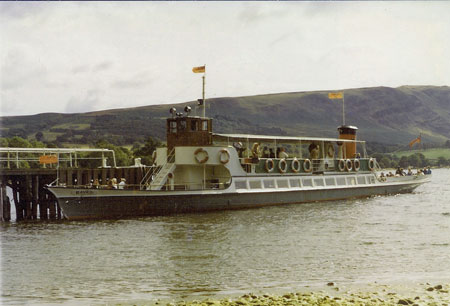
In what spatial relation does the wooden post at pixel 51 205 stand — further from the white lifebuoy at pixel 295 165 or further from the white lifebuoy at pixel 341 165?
the white lifebuoy at pixel 341 165

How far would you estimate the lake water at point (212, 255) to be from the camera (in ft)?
59.9

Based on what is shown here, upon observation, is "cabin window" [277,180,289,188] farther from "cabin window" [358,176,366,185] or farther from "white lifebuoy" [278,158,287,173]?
"cabin window" [358,176,366,185]

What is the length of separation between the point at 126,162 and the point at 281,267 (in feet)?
269

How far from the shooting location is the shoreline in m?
14.6

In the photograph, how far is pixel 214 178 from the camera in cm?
4328

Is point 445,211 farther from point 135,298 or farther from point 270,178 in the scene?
point 135,298

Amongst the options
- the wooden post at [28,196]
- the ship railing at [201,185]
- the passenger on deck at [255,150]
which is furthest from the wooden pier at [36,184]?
the passenger on deck at [255,150]

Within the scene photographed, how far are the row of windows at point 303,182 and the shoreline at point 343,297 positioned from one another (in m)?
25.9

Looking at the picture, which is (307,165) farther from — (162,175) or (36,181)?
(36,181)

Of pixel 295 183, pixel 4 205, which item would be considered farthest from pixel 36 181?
pixel 295 183

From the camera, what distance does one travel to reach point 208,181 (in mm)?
43031

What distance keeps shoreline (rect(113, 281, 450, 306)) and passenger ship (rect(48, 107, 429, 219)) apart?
844 inches

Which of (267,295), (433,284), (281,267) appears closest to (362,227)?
(281,267)

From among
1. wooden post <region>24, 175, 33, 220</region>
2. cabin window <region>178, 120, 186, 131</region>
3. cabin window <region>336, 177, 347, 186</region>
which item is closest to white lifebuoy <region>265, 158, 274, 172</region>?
cabin window <region>178, 120, 186, 131</region>
